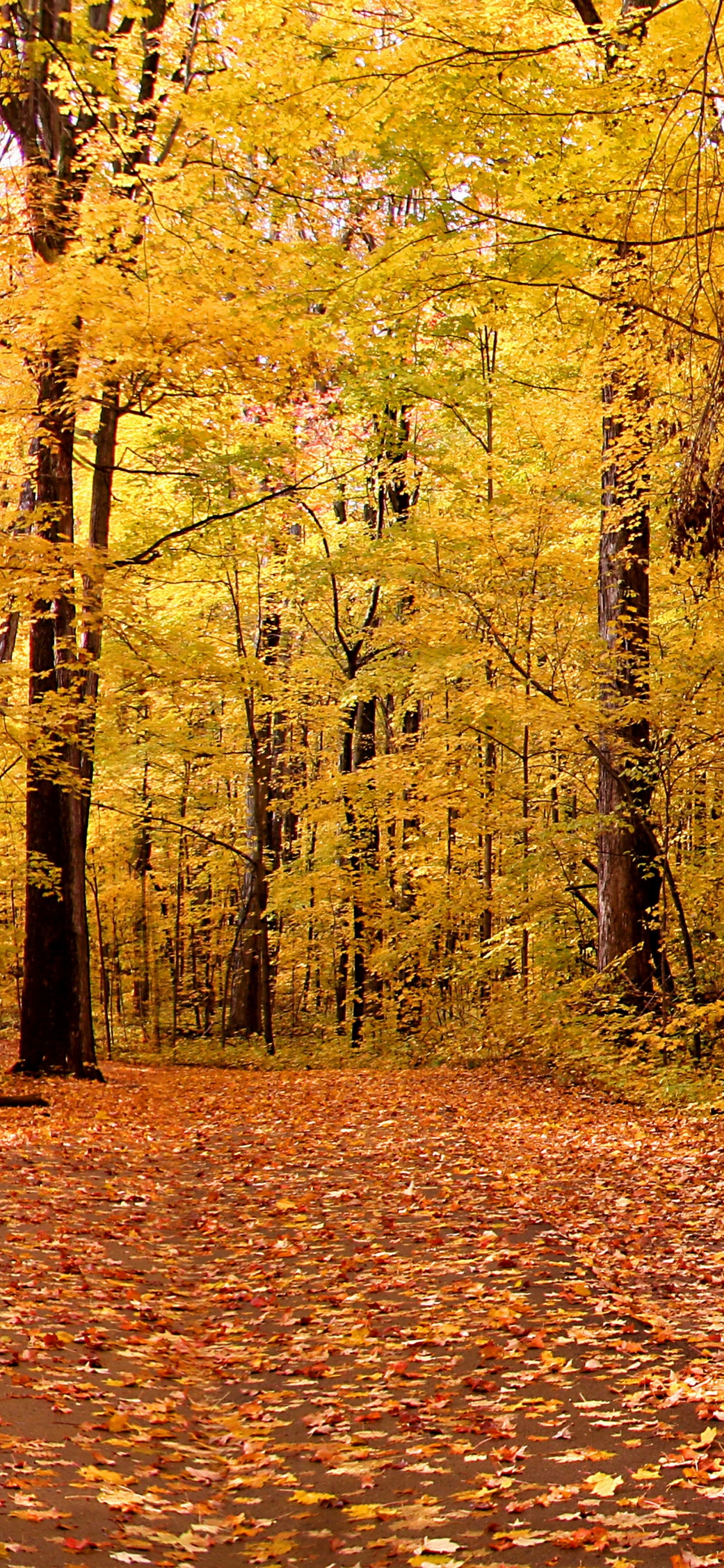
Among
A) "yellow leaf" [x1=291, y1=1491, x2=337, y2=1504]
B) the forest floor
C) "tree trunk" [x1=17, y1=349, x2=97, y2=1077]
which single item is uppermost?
"tree trunk" [x1=17, y1=349, x2=97, y2=1077]

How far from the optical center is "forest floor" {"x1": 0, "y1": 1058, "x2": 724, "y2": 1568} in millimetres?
3738

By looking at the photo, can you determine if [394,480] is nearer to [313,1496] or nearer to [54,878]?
[54,878]

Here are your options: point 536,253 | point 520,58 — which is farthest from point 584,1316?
point 536,253

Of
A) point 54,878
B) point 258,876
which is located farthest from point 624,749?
point 258,876

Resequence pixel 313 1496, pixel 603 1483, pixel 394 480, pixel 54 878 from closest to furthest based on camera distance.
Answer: pixel 603 1483
pixel 313 1496
pixel 54 878
pixel 394 480

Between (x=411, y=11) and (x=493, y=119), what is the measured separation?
0.86 meters

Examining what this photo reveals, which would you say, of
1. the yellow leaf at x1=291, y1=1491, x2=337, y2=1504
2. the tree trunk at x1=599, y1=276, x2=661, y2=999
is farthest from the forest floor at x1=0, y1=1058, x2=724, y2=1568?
the tree trunk at x1=599, y1=276, x2=661, y2=999

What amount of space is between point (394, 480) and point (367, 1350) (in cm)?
1530

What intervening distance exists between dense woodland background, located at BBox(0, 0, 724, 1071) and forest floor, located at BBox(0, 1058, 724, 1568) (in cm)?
377

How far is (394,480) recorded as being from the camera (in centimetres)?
1880

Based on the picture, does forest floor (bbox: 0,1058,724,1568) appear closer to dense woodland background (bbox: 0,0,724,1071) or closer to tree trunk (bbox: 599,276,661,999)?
tree trunk (bbox: 599,276,661,999)

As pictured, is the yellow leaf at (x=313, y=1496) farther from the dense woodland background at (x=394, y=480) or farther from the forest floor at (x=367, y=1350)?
the dense woodland background at (x=394, y=480)

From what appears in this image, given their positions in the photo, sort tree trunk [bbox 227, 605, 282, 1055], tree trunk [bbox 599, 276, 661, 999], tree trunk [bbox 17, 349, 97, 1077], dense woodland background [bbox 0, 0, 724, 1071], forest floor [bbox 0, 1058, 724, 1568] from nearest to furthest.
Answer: forest floor [bbox 0, 1058, 724, 1568], dense woodland background [bbox 0, 0, 724, 1071], tree trunk [bbox 599, 276, 661, 999], tree trunk [bbox 17, 349, 97, 1077], tree trunk [bbox 227, 605, 282, 1055]

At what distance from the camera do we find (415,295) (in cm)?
790
